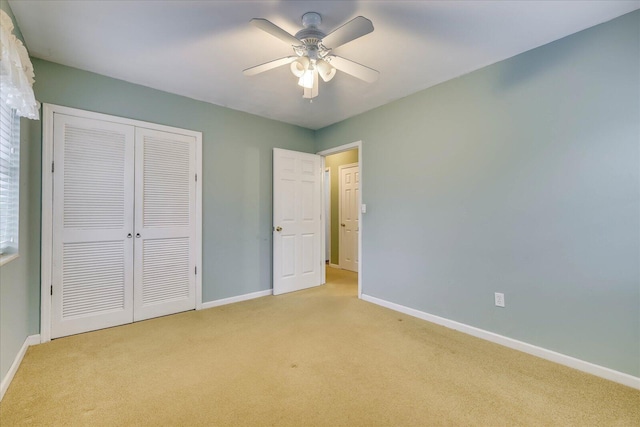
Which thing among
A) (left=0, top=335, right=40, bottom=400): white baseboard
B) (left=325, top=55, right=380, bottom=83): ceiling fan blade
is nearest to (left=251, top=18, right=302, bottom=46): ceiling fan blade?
(left=325, top=55, right=380, bottom=83): ceiling fan blade

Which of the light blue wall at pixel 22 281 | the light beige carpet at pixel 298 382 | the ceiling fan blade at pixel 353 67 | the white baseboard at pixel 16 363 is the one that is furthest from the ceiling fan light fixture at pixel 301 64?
the white baseboard at pixel 16 363

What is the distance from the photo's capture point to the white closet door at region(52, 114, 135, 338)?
251 cm

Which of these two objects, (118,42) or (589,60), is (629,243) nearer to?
(589,60)

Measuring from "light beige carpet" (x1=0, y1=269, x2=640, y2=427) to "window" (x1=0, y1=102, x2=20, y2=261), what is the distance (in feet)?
3.04

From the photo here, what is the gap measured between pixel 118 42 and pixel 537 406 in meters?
3.80

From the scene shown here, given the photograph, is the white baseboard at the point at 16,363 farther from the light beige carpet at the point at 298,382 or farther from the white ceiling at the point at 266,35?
the white ceiling at the point at 266,35

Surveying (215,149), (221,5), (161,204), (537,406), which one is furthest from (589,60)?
(161,204)

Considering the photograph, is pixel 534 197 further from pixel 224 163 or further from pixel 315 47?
pixel 224 163

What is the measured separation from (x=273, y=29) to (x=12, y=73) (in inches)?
55.3

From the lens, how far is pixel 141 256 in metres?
2.90

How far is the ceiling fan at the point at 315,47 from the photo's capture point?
5.49ft

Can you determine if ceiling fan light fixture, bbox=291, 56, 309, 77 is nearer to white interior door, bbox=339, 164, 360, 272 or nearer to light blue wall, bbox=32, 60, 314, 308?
light blue wall, bbox=32, 60, 314, 308

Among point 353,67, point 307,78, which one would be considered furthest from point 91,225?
point 353,67

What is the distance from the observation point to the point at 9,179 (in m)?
1.96
